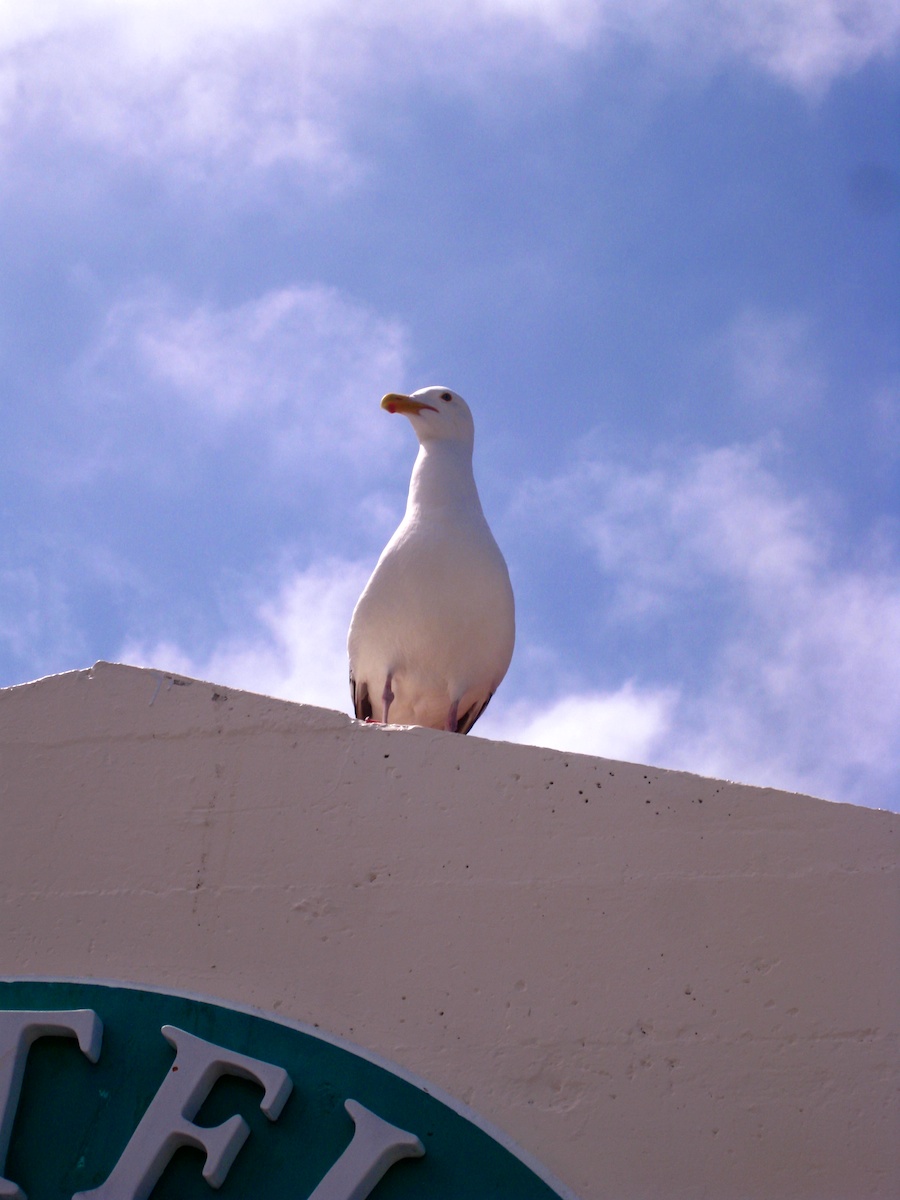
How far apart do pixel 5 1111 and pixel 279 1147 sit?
80 cm

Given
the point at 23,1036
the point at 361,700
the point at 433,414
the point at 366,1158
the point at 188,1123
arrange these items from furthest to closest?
the point at 433,414
the point at 361,700
the point at 23,1036
the point at 188,1123
the point at 366,1158

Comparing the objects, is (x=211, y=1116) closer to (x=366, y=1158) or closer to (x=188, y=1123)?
(x=188, y=1123)

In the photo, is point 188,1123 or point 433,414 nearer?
point 188,1123

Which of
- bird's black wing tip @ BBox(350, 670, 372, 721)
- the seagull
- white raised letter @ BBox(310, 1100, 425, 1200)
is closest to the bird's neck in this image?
the seagull

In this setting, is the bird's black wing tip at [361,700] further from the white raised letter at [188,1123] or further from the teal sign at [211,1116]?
the white raised letter at [188,1123]

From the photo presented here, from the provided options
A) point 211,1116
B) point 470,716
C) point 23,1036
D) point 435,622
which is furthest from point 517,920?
point 470,716

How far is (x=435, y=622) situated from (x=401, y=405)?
129 centimetres

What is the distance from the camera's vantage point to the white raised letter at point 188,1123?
10.4 feet

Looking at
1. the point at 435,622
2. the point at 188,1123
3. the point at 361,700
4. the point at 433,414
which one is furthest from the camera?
the point at 433,414

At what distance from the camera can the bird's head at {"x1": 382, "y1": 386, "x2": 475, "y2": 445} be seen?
579 centimetres

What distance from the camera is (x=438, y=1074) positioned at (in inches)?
129

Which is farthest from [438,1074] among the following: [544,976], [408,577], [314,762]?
[408,577]

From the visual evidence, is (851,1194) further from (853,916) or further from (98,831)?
(98,831)

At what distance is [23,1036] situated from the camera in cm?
345
